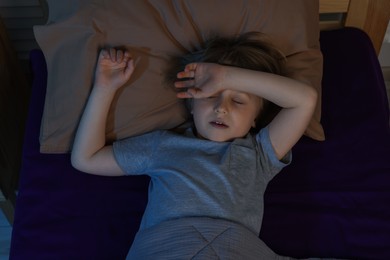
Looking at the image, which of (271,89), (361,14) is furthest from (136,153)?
(361,14)

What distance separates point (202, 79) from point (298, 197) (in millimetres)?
401

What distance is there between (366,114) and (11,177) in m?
1.19

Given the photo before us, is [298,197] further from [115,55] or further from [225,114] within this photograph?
[115,55]

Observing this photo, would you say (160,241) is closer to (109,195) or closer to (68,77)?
(109,195)

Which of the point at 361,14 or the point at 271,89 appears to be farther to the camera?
the point at 361,14

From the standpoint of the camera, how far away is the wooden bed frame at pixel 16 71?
4.41 ft

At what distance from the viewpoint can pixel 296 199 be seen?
3.51 ft

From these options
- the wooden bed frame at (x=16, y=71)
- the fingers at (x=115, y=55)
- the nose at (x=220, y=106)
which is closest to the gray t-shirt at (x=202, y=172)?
the nose at (x=220, y=106)

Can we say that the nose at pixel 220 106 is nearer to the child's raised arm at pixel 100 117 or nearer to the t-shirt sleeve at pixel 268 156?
the t-shirt sleeve at pixel 268 156

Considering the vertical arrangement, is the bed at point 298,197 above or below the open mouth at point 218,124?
below

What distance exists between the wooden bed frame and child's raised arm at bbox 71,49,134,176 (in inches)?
17.3

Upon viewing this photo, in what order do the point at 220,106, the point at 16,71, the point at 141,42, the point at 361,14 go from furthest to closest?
the point at 16,71 → the point at 361,14 → the point at 141,42 → the point at 220,106

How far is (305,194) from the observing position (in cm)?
108

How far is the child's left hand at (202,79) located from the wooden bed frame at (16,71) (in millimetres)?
590
